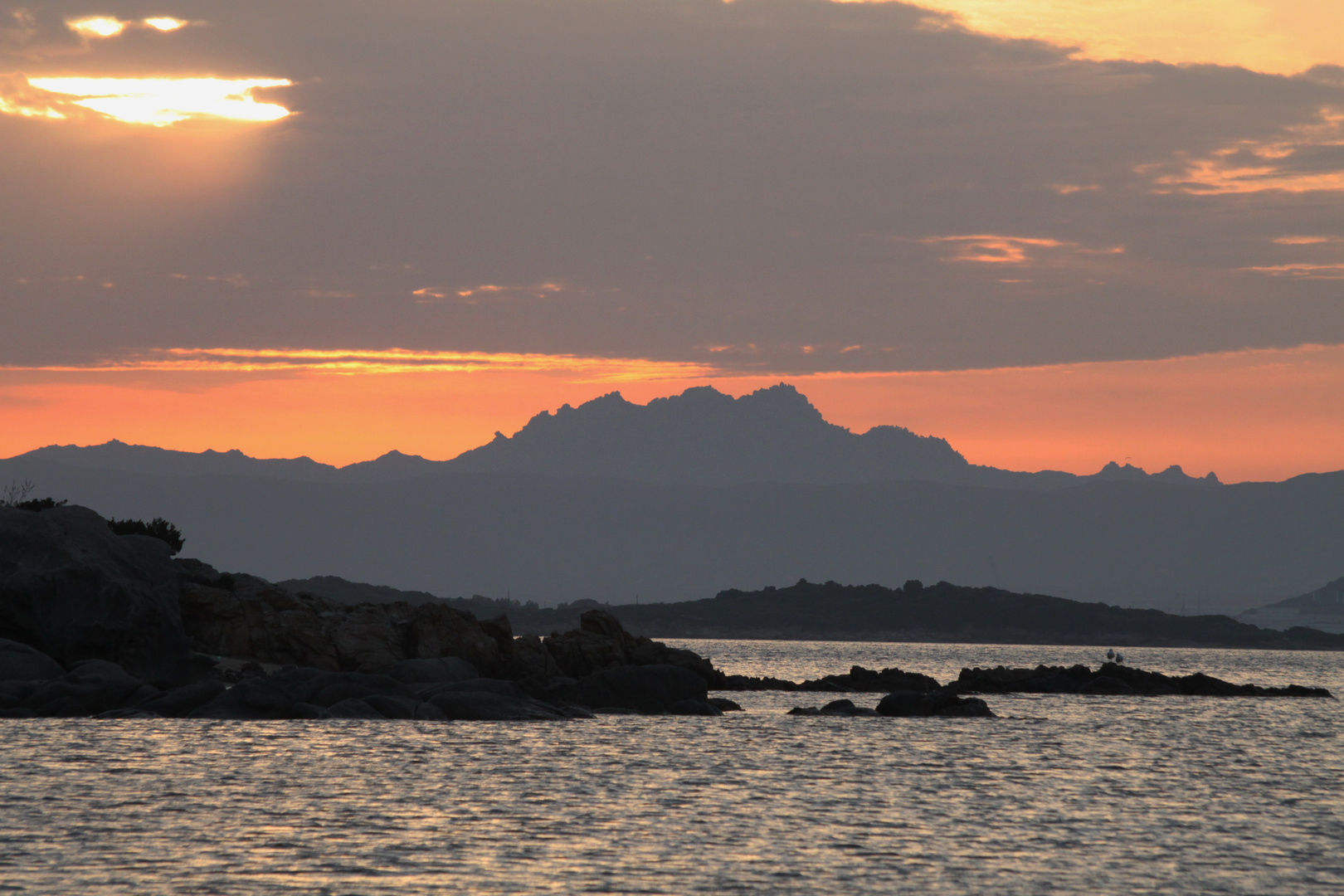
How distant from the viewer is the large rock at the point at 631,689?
221 feet

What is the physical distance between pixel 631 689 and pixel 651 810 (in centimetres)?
3353

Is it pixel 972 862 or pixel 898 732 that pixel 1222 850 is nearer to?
pixel 972 862

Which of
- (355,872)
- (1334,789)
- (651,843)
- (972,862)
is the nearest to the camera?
(355,872)

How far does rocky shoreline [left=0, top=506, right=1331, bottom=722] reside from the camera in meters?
56.4

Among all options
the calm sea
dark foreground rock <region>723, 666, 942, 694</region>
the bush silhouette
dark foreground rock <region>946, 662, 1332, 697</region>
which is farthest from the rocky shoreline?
dark foreground rock <region>946, 662, 1332, 697</region>

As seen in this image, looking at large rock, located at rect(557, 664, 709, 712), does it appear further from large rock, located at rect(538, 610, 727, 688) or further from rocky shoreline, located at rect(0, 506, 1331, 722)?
large rock, located at rect(538, 610, 727, 688)

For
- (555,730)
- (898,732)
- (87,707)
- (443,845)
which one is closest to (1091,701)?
(898,732)

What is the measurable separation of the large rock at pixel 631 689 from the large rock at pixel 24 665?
74.5ft

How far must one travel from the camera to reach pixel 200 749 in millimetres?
44656

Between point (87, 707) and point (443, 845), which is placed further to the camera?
point (87, 707)

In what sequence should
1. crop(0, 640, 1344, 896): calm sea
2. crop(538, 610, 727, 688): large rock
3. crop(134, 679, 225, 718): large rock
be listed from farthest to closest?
crop(538, 610, 727, 688): large rock, crop(134, 679, 225, 718): large rock, crop(0, 640, 1344, 896): calm sea

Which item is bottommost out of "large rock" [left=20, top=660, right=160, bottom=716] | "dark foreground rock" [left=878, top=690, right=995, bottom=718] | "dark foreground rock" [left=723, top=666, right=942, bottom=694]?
"dark foreground rock" [left=723, top=666, right=942, bottom=694]

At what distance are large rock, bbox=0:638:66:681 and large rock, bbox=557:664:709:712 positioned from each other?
2271 centimetres

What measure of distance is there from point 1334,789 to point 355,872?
101 feet
